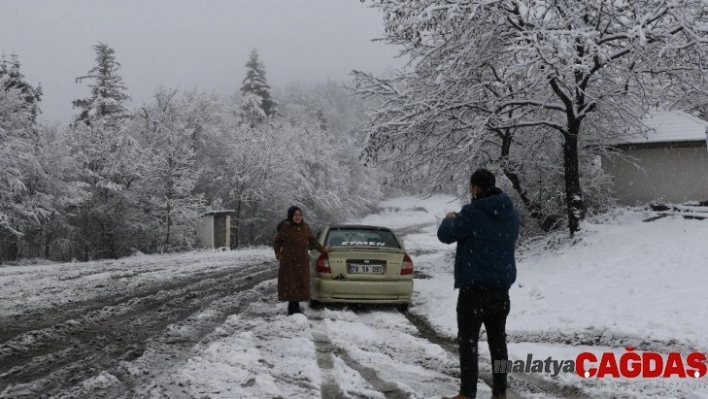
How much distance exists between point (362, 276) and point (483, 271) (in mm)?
4263

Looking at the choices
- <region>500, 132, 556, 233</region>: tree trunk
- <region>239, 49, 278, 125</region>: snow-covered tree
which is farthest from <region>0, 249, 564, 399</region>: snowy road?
<region>239, 49, 278, 125</region>: snow-covered tree

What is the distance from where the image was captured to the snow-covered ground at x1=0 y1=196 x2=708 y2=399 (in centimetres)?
457

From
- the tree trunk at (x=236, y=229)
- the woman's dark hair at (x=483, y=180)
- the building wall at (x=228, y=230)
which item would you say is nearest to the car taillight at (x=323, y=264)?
the woman's dark hair at (x=483, y=180)

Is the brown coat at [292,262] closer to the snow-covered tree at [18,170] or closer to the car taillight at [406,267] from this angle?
the car taillight at [406,267]

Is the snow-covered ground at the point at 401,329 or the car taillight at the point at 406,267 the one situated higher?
the car taillight at the point at 406,267

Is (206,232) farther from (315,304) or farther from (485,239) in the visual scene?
(485,239)

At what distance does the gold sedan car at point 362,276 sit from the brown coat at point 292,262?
0.43 meters

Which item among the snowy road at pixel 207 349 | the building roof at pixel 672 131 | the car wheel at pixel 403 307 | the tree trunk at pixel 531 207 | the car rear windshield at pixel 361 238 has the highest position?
the building roof at pixel 672 131

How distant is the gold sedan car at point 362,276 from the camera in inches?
322

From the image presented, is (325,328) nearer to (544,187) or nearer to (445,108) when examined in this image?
(445,108)

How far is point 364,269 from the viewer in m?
8.27

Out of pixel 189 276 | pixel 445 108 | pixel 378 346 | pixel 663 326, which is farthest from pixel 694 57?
pixel 189 276

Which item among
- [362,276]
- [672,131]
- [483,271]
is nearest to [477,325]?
[483,271]

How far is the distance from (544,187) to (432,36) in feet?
17.6
